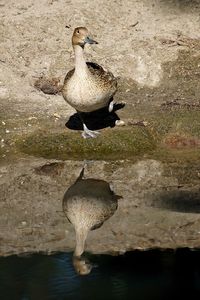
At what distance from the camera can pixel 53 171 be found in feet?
36.2

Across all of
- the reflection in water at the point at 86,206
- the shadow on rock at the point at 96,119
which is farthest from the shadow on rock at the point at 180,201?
the shadow on rock at the point at 96,119

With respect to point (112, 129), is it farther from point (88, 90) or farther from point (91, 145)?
point (88, 90)

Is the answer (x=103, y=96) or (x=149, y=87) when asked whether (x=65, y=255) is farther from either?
(x=149, y=87)

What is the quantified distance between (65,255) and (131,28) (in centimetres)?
A: 792

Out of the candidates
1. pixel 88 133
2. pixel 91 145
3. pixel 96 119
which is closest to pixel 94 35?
pixel 96 119

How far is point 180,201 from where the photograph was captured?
9781 mm

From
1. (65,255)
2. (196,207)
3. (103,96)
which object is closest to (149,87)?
(103,96)

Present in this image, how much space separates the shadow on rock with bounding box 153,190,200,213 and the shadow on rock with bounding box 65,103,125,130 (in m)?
2.66

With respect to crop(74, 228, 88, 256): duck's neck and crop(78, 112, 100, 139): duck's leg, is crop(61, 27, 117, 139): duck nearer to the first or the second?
crop(78, 112, 100, 139): duck's leg

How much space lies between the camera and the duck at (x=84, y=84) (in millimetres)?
11375

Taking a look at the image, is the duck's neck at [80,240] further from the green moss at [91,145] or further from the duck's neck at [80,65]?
the duck's neck at [80,65]

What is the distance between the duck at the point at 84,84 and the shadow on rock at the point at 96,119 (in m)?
0.66

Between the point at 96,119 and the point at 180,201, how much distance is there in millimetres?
3370

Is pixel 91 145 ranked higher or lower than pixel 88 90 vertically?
lower
